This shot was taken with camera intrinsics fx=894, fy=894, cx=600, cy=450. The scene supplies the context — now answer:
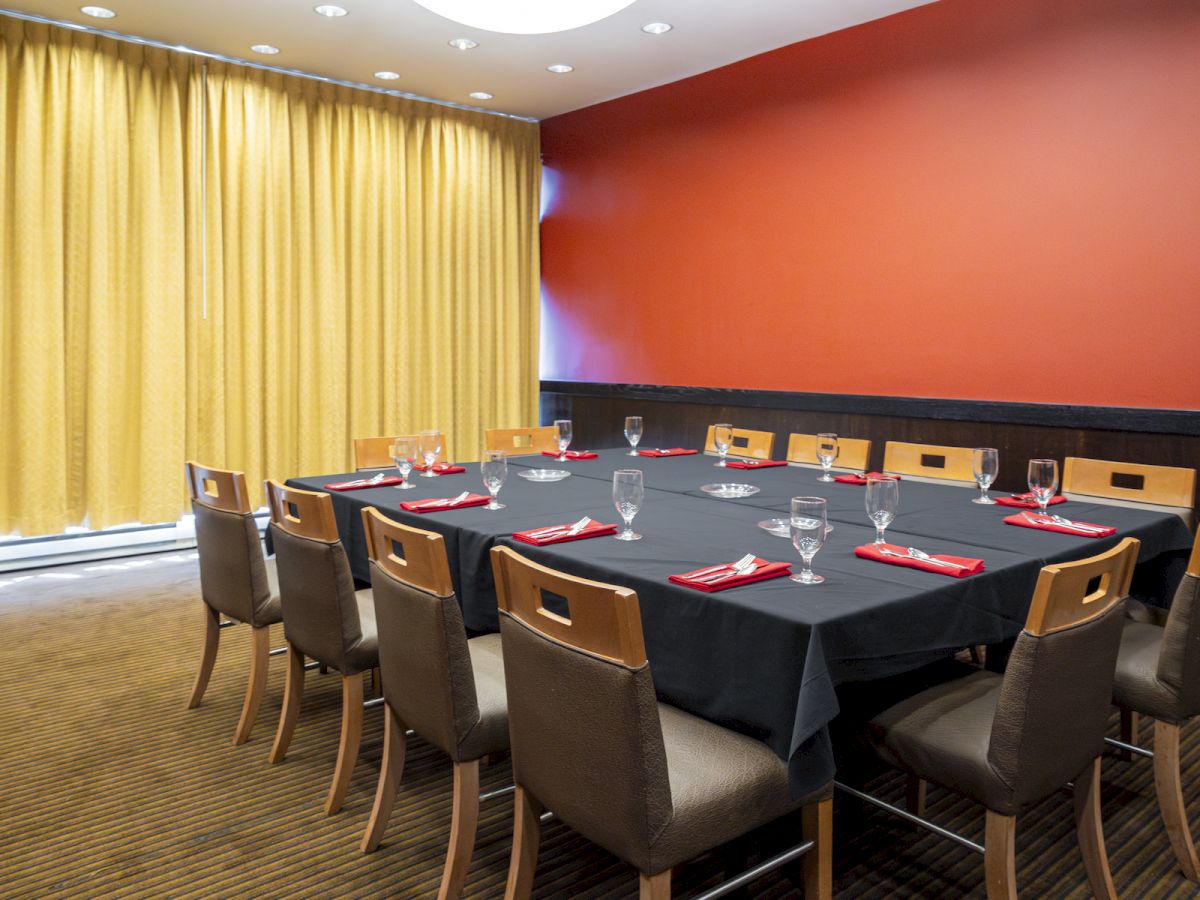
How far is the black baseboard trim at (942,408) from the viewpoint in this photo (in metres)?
3.83

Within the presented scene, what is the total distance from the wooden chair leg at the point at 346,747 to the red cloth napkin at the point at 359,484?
2.91ft

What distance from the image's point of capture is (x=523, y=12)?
3.86 meters

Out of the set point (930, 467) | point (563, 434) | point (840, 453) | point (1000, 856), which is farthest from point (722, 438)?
point (1000, 856)

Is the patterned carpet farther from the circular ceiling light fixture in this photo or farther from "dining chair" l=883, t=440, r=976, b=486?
the circular ceiling light fixture

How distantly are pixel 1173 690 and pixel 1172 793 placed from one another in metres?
0.28

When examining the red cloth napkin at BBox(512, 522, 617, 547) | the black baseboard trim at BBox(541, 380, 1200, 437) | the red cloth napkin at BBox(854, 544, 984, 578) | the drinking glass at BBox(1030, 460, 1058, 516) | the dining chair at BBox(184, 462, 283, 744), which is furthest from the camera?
the black baseboard trim at BBox(541, 380, 1200, 437)

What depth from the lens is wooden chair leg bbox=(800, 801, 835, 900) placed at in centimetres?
173

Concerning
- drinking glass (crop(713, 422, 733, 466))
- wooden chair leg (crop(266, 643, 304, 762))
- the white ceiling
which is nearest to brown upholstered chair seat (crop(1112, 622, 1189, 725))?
drinking glass (crop(713, 422, 733, 466))

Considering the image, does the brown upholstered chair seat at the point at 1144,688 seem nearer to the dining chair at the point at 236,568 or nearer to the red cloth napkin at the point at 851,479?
the red cloth napkin at the point at 851,479

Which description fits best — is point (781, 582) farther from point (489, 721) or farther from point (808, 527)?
point (489, 721)

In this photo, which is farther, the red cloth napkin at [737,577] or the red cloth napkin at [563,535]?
the red cloth napkin at [563,535]

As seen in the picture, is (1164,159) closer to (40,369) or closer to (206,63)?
(206,63)

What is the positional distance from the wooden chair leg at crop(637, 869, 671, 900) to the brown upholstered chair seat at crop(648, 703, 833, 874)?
18 mm

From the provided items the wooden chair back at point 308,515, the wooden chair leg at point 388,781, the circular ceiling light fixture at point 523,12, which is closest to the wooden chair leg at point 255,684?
the wooden chair back at point 308,515
